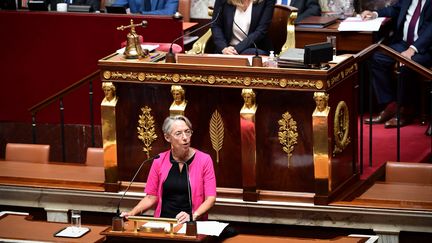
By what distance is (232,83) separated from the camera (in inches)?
350

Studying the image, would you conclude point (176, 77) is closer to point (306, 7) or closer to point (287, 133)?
point (287, 133)

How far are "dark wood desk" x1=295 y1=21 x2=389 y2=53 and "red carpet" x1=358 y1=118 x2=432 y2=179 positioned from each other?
0.88 metres

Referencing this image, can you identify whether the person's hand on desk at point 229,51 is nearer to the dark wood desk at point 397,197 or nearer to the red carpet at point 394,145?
the red carpet at point 394,145

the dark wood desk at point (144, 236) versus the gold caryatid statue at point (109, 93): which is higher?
the gold caryatid statue at point (109, 93)

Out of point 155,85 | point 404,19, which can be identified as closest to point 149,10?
point 404,19

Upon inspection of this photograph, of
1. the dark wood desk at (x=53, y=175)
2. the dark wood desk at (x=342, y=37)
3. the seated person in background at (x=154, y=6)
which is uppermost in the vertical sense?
the seated person in background at (x=154, y=6)

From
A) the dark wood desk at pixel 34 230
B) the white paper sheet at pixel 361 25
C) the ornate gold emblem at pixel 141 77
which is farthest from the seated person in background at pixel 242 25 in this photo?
the dark wood desk at pixel 34 230

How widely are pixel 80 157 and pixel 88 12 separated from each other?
133 centimetres

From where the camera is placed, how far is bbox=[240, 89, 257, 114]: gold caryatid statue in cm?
884

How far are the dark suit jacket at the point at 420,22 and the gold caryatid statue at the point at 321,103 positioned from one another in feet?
8.44

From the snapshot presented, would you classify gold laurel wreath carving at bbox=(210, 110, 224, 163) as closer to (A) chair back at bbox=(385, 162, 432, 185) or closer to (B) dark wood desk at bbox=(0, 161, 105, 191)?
(B) dark wood desk at bbox=(0, 161, 105, 191)

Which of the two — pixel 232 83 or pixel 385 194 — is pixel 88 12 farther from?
pixel 385 194

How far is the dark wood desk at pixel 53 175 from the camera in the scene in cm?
954

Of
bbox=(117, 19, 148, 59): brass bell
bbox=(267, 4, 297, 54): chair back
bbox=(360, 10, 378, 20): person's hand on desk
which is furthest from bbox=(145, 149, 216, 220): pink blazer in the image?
bbox=(360, 10, 378, 20): person's hand on desk
